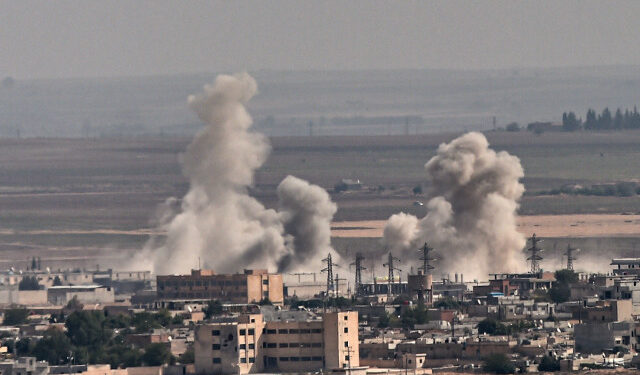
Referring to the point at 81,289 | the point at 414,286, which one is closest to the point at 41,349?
the point at 414,286

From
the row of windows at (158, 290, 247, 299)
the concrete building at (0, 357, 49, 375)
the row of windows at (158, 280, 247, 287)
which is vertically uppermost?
the row of windows at (158, 280, 247, 287)

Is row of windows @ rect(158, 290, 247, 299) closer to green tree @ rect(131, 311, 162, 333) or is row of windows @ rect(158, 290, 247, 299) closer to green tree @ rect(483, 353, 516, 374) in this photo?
green tree @ rect(131, 311, 162, 333)

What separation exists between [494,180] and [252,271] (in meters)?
20.8

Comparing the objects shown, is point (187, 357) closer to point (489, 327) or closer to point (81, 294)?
point (489, 327)

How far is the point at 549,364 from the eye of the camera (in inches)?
3752

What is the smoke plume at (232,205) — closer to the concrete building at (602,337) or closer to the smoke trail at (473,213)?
the smoke trail at (473,213)

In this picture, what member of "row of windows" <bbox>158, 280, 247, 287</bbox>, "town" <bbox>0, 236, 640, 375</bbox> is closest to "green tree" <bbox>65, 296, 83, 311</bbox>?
"town" <bbox>0, 236, 640, 375</bbox>

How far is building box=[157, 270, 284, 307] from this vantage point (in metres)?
152

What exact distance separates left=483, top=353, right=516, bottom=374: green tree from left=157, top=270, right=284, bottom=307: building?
5271 cm

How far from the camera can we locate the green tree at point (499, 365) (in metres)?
95.3

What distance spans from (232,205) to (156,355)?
69.2m

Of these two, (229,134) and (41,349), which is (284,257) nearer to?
(229,134)

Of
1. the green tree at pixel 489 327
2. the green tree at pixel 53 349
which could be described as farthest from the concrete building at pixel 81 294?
the green tree at pixel 489 327

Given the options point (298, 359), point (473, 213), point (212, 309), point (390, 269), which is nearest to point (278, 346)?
point (298, 359)
